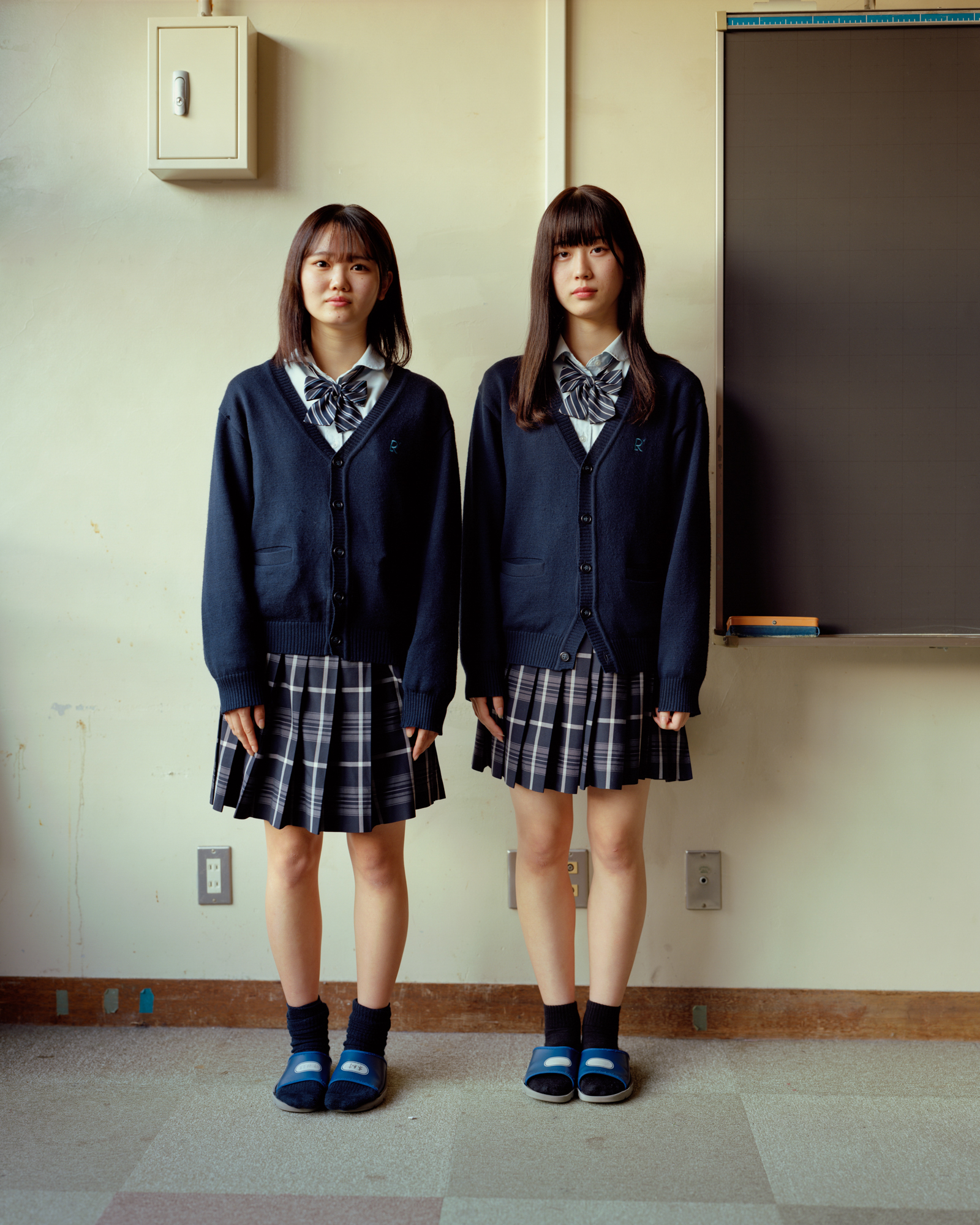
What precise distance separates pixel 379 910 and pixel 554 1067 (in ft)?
1.35

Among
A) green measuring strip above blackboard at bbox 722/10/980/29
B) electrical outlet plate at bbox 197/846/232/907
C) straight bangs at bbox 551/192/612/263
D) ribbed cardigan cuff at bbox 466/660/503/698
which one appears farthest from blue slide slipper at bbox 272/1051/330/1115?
green measuring strip above blackboard at bbox 722/10/980/29

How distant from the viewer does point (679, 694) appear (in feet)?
5.05

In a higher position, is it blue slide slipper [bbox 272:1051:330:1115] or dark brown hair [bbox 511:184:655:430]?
dark brown hair [bbox 511:184:655:430]

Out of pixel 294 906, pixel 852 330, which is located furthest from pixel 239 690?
pixel 852 330

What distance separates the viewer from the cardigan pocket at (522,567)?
61.6 inches

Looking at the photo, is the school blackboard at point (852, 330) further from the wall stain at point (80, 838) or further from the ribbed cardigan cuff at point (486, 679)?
the wall stain at point (80, 838)

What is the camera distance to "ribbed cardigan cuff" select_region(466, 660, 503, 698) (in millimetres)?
1598

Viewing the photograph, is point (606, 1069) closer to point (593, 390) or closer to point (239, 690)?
point (239, 690)

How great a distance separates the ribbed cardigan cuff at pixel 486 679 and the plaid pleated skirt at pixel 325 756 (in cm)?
14

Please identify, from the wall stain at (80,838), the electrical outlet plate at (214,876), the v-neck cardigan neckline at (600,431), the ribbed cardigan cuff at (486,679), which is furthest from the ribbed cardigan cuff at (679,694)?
the wall stain at (80,838)

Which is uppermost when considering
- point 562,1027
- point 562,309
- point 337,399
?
point 562,309

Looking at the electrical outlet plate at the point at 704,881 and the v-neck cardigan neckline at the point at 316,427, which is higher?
the v-neck cardigan neckline at the point at 316,427

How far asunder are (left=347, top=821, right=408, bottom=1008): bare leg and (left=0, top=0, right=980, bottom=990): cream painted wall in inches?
10.5

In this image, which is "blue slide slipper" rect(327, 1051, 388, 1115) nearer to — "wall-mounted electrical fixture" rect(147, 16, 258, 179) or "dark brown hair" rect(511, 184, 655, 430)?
"dark brown hair" rect(511, 184, 655, 430)
